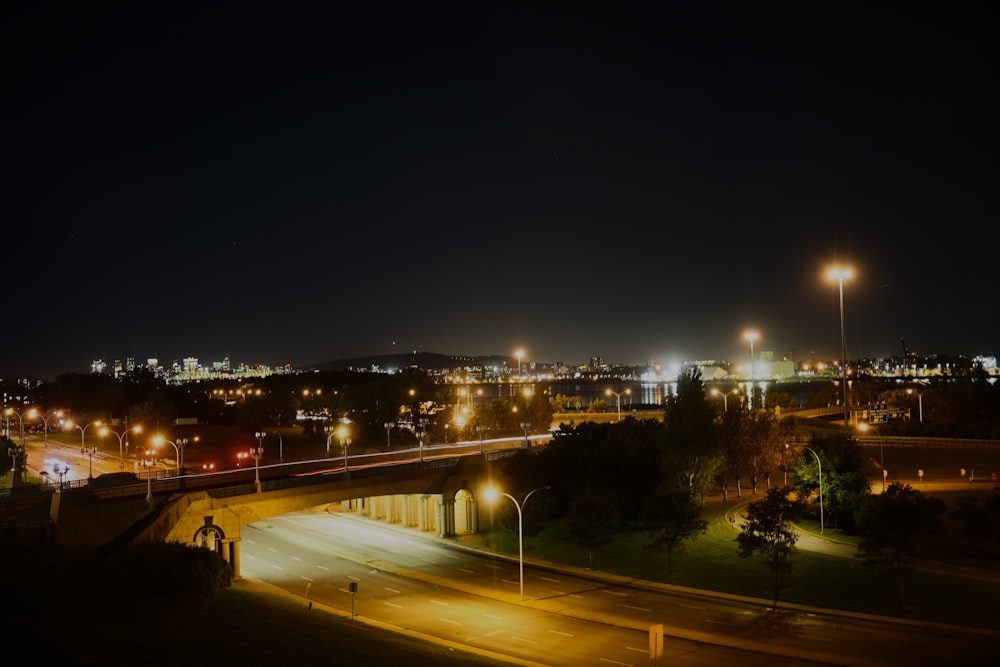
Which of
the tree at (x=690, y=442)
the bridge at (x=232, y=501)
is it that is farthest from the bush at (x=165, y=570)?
the tree at (x=690, y=442)

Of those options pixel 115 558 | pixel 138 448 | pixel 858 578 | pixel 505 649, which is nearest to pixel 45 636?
pixel 115 558

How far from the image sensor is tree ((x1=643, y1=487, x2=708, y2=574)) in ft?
158

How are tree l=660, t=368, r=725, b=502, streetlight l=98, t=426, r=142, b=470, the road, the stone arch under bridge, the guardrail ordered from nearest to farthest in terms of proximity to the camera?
the road, the stone arch under bridge, tree l=660, t=368, r=725, b=502, the guardrail, streetlight l=98, t=426, r=142, b=470

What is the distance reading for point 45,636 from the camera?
24969mm

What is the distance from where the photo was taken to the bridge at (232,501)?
43.4 metres

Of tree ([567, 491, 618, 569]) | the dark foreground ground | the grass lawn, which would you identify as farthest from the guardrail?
the dark foreground ground

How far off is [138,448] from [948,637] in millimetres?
91109

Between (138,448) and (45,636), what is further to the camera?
(138,448)

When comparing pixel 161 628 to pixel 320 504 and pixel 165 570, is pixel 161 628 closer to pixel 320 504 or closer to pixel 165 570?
pixel 165 570

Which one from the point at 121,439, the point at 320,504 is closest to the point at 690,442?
the point at 320,504

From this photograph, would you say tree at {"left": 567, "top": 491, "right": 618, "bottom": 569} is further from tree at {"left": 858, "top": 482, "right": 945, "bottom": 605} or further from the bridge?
tree at {"left": 858, "top": 482, "right": 945, "bottom": 605}

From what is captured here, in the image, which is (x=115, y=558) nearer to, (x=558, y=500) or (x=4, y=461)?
(x=558, y=500)

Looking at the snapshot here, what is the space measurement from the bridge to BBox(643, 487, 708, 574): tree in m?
17.2

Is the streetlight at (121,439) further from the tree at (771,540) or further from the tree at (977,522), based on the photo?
the tree at (977,522)
